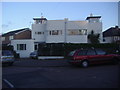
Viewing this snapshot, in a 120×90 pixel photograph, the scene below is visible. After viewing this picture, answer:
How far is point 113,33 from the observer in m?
46.1

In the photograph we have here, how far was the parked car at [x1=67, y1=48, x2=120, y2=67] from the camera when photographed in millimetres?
Answer: 15258

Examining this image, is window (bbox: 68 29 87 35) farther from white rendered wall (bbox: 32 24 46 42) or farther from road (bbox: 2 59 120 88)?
road (bbox: 2 59 120 88)

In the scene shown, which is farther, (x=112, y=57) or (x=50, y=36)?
(x=50, y=36)

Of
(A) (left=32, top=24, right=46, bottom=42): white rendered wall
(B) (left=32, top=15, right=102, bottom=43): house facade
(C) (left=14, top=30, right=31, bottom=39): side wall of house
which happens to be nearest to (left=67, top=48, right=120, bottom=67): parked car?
(B) (left=32, top=15, right=102, bottom=43): house facade

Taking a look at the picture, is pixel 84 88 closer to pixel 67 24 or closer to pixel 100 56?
pixel 100 56

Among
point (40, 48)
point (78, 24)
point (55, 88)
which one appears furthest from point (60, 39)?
point (55, 88)

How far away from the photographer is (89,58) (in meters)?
15.4

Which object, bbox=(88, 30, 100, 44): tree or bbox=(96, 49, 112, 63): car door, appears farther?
bbox=(88, 30, 100, 44): tree

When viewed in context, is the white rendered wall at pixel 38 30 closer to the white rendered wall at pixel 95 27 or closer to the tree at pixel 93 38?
the white rendered wall at pixel 95 27

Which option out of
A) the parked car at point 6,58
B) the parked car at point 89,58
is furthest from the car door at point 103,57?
the parked car at point 6,58

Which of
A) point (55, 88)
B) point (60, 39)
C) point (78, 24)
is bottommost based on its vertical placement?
→ point (55, 88)

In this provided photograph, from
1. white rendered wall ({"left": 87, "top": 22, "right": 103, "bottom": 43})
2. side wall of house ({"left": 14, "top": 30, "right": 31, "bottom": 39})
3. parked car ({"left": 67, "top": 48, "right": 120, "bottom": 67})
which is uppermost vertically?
white rendered wall ({"left": 87, "top": 22, "right": 103, "bottom": 43})

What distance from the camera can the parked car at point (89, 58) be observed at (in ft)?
50.1

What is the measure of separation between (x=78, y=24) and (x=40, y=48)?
540 inches
